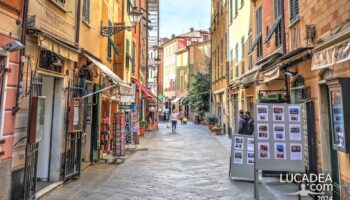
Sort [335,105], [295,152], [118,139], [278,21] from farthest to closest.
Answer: [118,139] → [278,21] → [295,152] → [335,105]

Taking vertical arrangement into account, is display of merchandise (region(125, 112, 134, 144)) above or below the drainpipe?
below

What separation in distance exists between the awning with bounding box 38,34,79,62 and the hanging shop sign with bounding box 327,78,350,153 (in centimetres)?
553

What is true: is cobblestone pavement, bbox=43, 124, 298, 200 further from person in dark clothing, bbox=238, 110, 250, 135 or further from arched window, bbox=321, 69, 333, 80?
arched window, bbox=321, 69, 333, 80

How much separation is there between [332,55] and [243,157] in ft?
13.1

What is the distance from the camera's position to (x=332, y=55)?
5098 mm

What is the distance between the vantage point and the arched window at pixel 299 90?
7996 millimetres

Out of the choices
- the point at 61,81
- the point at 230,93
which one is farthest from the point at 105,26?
the point at 230,93

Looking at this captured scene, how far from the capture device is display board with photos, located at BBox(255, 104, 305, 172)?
6344 mm

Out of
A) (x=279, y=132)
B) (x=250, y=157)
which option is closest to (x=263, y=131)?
(x=279, y=132)

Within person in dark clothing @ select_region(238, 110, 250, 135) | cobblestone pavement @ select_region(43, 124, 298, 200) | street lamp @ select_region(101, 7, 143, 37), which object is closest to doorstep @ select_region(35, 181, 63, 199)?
cobblestone pavement @ select_region(43, 124, 298, 200)

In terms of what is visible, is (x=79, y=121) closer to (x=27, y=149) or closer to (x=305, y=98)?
(x=27, y=149)

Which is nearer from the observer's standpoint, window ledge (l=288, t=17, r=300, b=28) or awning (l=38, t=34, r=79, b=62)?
awning (l=38, t=34, r=79, b=62)

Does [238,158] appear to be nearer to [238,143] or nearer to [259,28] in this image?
[238,143]

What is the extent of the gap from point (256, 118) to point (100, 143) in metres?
6.84
